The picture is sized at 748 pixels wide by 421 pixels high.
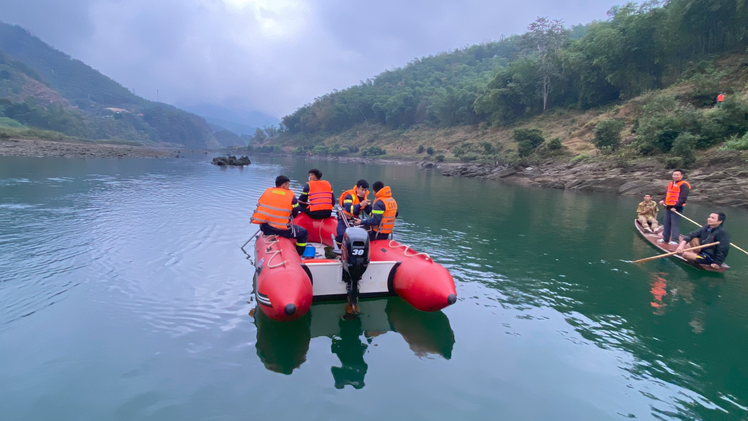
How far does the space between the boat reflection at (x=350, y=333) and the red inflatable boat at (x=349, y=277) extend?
0.33 meters

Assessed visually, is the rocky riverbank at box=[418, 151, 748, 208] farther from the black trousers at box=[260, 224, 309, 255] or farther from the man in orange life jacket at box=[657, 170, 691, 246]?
the black trousers at box=[260, 224, 309, 255]

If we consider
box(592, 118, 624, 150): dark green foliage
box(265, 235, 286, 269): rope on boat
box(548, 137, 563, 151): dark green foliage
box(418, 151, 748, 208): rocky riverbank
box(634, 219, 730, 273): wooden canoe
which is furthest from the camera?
box(548, 137, 563, 151): dark green foliage

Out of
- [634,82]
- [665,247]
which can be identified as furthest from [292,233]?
[634,82]

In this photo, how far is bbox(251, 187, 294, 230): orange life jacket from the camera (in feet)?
23.5

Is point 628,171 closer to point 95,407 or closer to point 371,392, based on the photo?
point 371,392

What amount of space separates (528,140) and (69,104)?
6179 inches

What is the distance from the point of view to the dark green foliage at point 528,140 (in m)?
36.4

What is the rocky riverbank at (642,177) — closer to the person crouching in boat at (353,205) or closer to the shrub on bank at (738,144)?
the shrub on bank at (738,144)

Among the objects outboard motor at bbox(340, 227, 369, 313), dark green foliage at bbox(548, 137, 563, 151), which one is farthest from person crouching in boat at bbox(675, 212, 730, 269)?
dark green foliage at bbox(548, 137, 563, 151)

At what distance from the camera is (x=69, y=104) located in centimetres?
13462

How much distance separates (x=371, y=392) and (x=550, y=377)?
2.34m

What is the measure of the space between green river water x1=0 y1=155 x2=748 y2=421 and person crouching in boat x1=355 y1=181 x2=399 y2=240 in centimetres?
136

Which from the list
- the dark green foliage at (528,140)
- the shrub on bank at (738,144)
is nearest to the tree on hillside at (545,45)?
the dark green foliage at (528,140)

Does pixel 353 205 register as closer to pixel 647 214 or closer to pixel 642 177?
pixel 647 214
